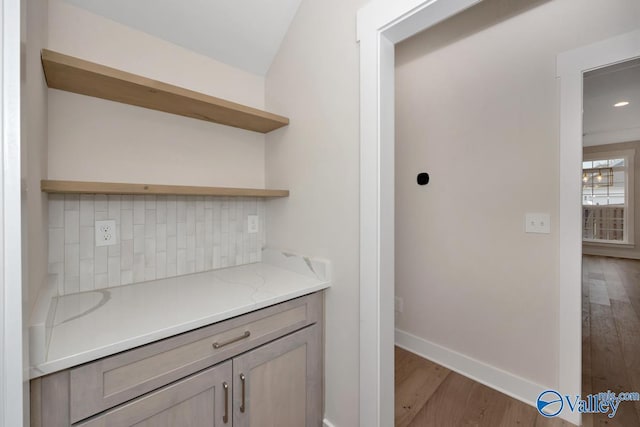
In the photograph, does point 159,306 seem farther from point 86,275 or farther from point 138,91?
point 138,91

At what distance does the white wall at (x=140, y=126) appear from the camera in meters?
1.11

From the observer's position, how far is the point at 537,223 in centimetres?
157

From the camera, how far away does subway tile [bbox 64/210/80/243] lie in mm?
1106

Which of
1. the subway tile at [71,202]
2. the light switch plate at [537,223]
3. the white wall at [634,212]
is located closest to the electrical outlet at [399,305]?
the light switch plate at [537,223]

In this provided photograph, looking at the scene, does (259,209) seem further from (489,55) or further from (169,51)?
(489,55)

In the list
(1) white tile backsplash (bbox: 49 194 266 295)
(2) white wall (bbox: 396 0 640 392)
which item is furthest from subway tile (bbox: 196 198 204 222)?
(2) white wall (bbox: 396 0 640 392)

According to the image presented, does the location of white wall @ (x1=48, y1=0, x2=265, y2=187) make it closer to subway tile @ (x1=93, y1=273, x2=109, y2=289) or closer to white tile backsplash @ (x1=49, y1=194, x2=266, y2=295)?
white tile backsplash @ (x1=49, y1=194, x2=266, y2=295)

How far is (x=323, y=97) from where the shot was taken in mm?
1353

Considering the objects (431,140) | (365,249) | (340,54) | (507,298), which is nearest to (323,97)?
(340,54)

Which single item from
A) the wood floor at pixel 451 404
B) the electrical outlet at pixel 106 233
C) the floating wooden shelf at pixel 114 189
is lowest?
the wood floor at pixel 451 404

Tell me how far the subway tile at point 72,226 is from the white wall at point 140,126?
0.52 feet

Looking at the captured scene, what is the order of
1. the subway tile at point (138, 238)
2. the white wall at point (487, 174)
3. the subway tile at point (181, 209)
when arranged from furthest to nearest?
the white wall at point (487, 174) → the subway tile at point (181, 209) → the subway tile at point (138, 238)

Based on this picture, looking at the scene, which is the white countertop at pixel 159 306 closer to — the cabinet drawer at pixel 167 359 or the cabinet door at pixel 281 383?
the cabinet drawer at pixel 167 359

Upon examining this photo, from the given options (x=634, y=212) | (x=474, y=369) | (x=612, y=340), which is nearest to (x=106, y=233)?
(x=474, y=369)
